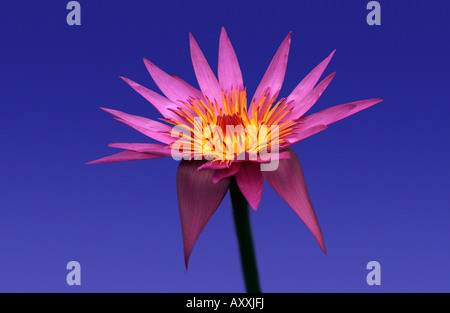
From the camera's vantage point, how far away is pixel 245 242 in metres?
1.65

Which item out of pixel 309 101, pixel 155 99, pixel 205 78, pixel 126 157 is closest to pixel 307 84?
pixel 309 101

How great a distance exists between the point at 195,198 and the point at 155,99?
444mm

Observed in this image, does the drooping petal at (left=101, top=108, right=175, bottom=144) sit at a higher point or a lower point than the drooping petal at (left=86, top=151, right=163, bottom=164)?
higher

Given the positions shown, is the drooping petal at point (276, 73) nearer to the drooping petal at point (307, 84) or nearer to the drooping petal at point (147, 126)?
the drooping petal at point (307, 84)

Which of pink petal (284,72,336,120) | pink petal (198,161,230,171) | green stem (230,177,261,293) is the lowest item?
green stem (230,177,261,293)

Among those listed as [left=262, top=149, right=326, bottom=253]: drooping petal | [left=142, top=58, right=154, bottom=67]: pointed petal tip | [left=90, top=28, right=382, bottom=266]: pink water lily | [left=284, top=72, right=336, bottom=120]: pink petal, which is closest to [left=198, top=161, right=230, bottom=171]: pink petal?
[left=90, top=28, right=382, bottom=266]: pink water lily

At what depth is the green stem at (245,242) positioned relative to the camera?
1646 mm

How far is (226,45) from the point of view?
1.92 meters

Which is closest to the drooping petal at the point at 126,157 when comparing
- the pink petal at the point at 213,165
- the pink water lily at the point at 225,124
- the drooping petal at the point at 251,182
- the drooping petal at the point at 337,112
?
the pink water lily at the point at 225,124

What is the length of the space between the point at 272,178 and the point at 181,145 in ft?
0.98

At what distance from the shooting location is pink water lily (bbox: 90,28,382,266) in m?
1.51

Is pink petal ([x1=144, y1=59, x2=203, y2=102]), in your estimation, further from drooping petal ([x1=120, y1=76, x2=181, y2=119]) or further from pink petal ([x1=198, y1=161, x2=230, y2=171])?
pink petal ([x1=198, y1=161, x2=230, y2=171])

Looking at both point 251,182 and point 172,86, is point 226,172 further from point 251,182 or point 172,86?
point 172,86
